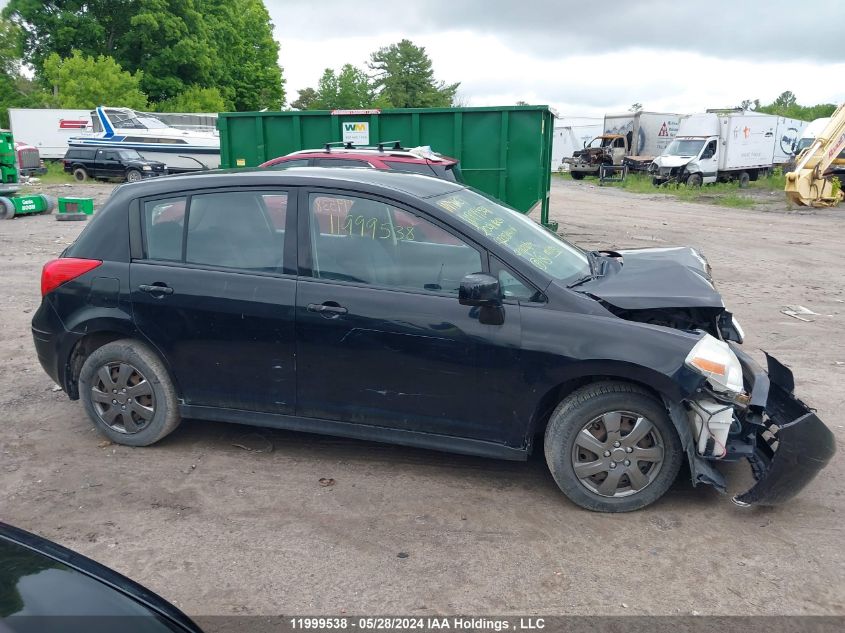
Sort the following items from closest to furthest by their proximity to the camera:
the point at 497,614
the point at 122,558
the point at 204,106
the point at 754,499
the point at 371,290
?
the point at 497,614
the point at 122,558
the point at 754,499
the point at 371,290
the point at 204,106

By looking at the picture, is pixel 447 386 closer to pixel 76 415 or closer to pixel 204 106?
pixel 76 415

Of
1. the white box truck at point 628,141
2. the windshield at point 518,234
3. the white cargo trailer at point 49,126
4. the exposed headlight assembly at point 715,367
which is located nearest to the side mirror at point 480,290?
the windshield at point 518,234

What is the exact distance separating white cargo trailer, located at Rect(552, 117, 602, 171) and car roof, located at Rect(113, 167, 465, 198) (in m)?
39.4

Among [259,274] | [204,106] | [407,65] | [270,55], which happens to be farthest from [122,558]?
[407,65]

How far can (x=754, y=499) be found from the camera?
3.80 m

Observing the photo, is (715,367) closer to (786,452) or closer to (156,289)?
(786,452)

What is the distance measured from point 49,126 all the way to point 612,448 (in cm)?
4135

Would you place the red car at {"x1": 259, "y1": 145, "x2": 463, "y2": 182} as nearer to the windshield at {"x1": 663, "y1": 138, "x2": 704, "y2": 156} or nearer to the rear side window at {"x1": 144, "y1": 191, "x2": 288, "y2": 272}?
the rear side window at {"x1": 144, "y1": 191, "x2": 288, "y2": 272}

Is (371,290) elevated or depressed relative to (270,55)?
depressed

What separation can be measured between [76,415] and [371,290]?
2654mm

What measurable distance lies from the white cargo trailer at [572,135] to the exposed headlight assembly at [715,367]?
40.2 m

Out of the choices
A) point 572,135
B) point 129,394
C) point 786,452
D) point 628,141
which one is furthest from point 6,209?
point 572,135

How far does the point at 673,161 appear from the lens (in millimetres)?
31641

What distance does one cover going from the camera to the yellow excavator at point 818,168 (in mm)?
21531
